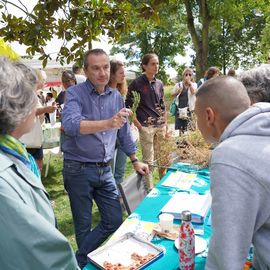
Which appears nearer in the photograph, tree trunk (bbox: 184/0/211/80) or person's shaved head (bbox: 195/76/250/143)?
person's shaved head (bbox: 195/76/250/143)

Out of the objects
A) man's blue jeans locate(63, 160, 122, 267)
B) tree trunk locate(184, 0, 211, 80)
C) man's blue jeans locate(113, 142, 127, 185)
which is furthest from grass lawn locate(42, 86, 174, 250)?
tree trunk locate(184, 0, 211, 80)

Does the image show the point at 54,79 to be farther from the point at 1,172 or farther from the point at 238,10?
the point at 1,172

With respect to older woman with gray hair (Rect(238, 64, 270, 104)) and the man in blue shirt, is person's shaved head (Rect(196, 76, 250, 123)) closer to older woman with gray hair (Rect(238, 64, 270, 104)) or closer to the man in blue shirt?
older woman with gray hair (Rect(238, 64, 270, 104))

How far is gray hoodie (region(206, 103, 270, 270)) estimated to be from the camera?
126 centimetres

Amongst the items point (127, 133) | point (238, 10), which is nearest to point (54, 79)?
point (238, 10)

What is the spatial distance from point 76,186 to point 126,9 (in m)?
1.54

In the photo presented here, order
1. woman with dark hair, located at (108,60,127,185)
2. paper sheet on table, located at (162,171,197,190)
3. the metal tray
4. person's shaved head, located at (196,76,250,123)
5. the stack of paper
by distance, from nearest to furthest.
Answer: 1. person's shaved head, located at (196,76,250,123)
2. the metal tray
3. the stack of paper
4. paper sheet on table, located at (162,171,197,190)
5. woman with dark hair, located at (108,60,127,185)

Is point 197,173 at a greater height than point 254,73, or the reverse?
point 254,73

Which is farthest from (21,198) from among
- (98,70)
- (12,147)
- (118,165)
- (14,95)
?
(118,165)

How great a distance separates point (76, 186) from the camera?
9.31 ft

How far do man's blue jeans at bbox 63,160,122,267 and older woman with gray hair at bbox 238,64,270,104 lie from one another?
1.37 metres

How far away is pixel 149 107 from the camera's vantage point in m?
4.95

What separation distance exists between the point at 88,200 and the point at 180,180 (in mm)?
895

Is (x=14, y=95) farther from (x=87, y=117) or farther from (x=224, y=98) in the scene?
(x=87, y=117)
